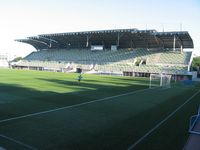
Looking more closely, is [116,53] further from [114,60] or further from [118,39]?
[118,39]

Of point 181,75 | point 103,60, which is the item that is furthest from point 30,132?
point 103,60

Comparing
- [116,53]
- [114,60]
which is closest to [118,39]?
[114,60]

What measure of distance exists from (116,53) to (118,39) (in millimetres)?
10513

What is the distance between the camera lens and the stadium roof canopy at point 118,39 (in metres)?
66.7

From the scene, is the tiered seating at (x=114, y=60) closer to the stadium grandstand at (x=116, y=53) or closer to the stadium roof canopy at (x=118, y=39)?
the stadium grandstand at (x=116, y=53)

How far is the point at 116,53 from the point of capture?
8350 centimetres

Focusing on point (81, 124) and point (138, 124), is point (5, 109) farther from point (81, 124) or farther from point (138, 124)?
point (138, 124)

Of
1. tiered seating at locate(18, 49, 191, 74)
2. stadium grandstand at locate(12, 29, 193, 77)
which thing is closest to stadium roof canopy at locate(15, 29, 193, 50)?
stadium grandstand at locate(12, 29, 193, 77)

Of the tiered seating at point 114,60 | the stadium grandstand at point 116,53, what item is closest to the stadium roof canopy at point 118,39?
the stadium grandstand at point 116,53

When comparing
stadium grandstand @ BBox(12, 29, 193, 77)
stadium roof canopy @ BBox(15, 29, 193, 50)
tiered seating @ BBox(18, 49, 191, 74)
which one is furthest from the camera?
tiered seating @ BBox(18, 49, 191, 74)

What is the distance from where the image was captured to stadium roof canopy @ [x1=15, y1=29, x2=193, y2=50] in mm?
66706

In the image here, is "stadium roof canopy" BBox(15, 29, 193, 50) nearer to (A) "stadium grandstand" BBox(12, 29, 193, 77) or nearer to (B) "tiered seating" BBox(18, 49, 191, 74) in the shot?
(A) "stadium grandstand" BBox(12, 29, 193, 77)

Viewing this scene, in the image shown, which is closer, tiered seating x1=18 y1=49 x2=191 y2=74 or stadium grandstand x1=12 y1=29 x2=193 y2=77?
stadium grandstand x1=12 y1=29 x2=193 y2=77

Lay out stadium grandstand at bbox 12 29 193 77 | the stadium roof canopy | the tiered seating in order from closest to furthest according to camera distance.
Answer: the stadium roof canopy, stadium grandstand at bbox 12 29 193 77, the tiered seating
